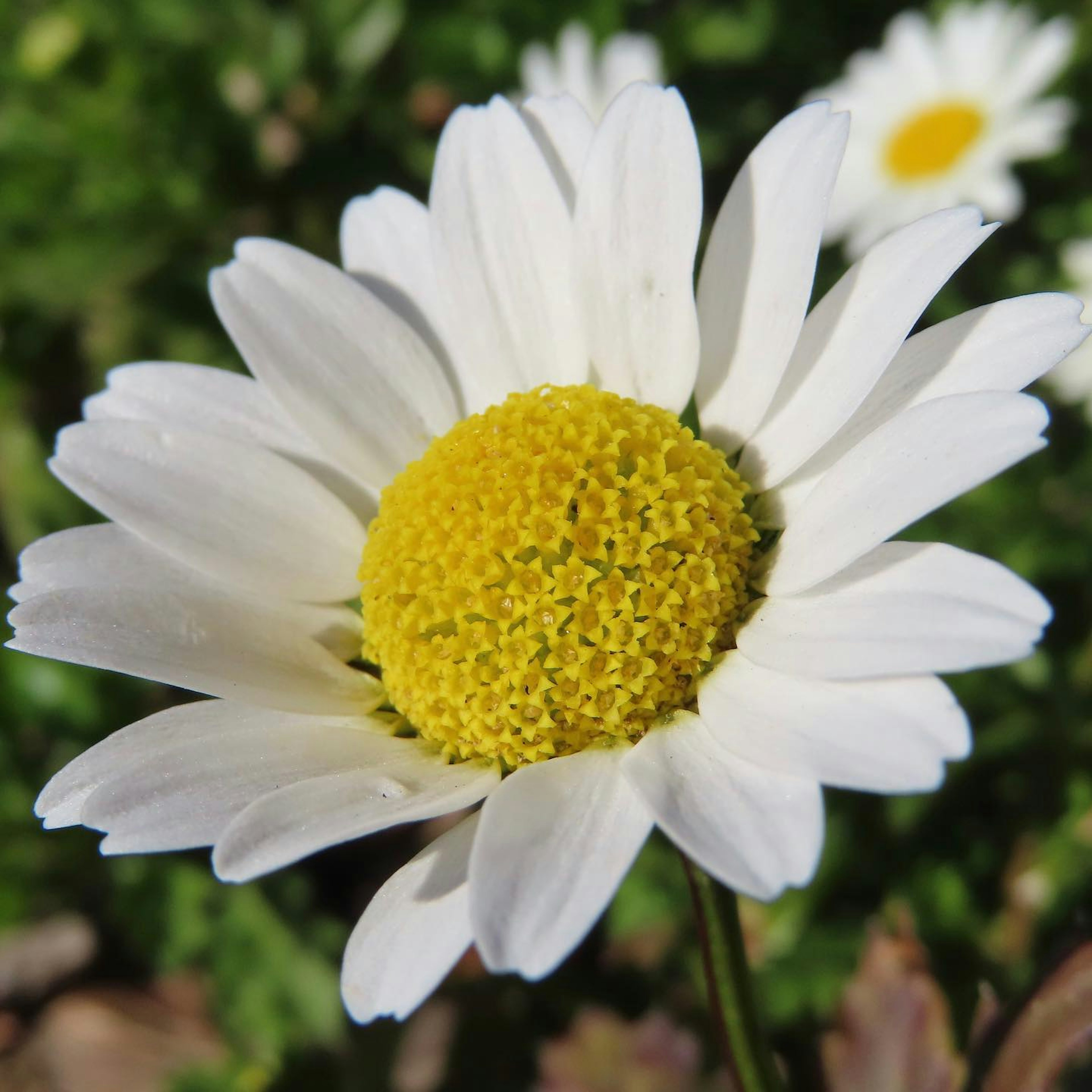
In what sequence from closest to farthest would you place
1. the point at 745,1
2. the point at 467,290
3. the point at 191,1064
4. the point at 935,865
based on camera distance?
the point at 467,290
the point at 935,865
the point at 191,1064
the point at 745,1

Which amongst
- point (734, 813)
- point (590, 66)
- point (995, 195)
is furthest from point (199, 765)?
point (590, 66)

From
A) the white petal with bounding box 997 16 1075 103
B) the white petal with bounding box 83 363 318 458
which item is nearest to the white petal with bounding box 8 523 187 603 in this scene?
the white petal with bounding box 83 363 318 458

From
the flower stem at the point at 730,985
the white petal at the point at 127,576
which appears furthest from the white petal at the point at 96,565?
the flower stem at the point at 730,985

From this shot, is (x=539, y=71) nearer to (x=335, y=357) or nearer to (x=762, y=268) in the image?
(x=335, y=357)

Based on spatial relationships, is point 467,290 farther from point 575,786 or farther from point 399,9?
point 399,9

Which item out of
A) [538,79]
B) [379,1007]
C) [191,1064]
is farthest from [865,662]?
[538,79]
